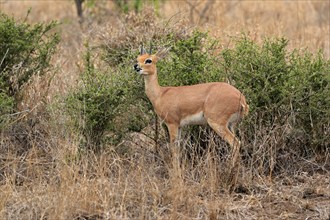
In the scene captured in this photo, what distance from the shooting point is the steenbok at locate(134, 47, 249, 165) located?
24.6ft

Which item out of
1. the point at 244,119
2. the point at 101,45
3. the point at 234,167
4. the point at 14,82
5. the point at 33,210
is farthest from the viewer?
the point at 101,45

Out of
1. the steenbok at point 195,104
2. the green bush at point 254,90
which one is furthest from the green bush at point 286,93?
the steenbok at point 195,104

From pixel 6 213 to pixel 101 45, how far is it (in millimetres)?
3960

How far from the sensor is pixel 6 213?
266 inches

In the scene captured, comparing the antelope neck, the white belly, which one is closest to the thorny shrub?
the antelope neck

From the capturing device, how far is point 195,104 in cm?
767

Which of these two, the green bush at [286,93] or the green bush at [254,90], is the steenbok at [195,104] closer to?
the green bush at [254,90]

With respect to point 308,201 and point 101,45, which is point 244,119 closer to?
point 308,201

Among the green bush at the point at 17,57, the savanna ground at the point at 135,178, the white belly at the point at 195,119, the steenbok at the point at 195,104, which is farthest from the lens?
the green bush at the point at 17,57

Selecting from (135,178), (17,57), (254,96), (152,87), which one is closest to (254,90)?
(254,96)

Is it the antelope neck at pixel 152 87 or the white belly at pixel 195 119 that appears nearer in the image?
the white belly at pixel 195 119

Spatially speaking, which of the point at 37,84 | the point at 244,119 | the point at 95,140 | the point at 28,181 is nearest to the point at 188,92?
the point at 244,119

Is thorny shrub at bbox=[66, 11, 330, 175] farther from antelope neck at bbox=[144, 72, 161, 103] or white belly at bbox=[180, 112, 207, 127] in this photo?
white belly at bbox=[180, 112, 207, 127]

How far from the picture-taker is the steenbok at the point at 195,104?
7504 mm
